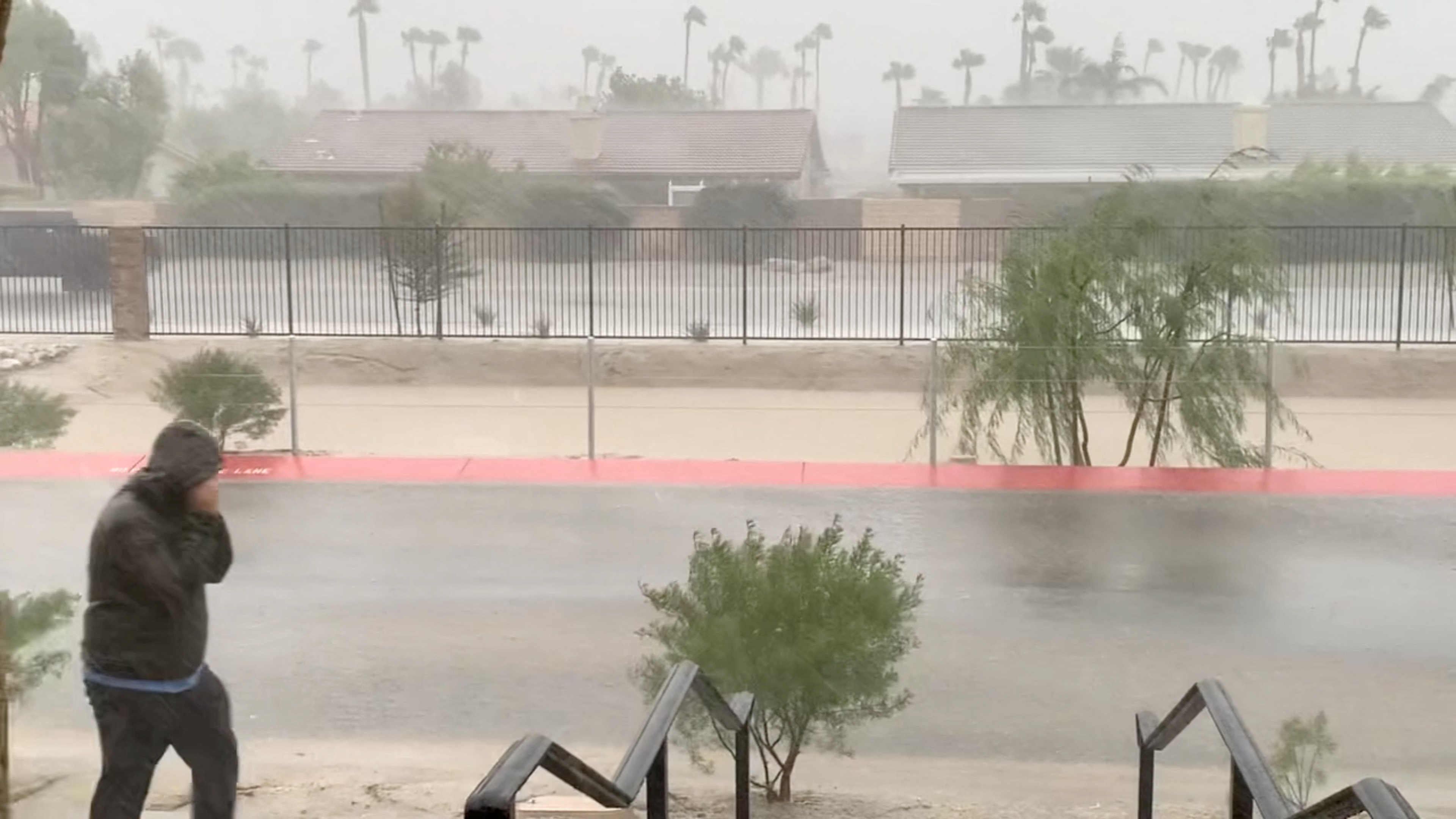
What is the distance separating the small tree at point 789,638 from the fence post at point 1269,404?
18.1ft

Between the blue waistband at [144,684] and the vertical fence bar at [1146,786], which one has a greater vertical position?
the blue waistband at [144,684]

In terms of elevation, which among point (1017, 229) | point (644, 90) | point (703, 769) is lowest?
point (703, 769)

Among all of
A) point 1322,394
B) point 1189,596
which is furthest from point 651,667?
point 1322,394

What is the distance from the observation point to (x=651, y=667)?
20.4 ft

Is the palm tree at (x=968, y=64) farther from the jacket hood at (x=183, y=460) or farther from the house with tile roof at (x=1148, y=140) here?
the jacket hood at (x=183, y=460)

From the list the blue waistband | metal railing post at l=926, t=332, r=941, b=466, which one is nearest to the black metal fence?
metal railing post at l=926, t=332, r=941, b=466

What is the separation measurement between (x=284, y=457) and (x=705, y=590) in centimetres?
534

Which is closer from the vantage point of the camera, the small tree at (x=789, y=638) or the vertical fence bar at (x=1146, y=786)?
the vertical fence bar at (x=1146, y=786)

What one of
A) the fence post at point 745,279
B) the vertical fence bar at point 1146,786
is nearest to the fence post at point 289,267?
the fence post at point 745,279

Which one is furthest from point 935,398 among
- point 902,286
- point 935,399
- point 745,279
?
point 745,279

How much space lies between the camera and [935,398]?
1116 centimetres

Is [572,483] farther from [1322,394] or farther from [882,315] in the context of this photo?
[1322,394]

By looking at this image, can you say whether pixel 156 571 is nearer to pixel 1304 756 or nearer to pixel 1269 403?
pixel 1304 756

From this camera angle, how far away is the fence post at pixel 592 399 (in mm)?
11547
